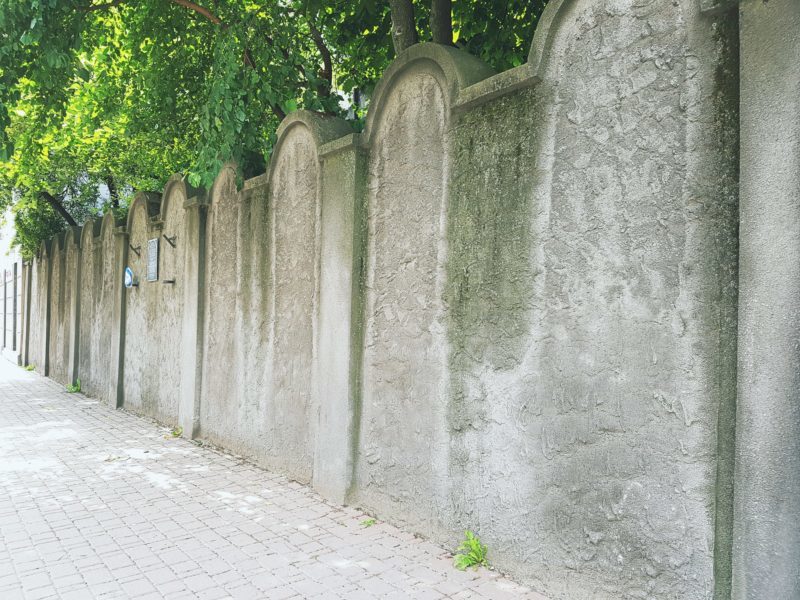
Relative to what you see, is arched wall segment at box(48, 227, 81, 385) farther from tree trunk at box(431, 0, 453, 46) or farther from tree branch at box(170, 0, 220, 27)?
tree trunk at box(431, 0, 453, 46)

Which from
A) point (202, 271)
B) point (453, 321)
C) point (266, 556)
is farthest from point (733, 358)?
point (202, 271)

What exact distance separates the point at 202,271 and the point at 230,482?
9.29ft

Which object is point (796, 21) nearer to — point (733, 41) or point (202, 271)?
point (733, 41)

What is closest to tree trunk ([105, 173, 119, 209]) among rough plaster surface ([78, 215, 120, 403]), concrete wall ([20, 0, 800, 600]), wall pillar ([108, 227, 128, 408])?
rough plaster surface ([78, 215, 120, 403])

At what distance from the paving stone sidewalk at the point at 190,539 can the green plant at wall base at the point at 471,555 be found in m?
0.08

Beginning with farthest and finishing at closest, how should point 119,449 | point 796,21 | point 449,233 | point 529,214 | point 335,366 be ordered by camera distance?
point 119,449, point 335,366, point 449,233, point 529,214, point 796,21

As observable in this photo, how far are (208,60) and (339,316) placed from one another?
5.23m

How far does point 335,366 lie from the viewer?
5086mm

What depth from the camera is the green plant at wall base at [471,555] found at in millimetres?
3766

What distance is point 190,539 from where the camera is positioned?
437 centimetres

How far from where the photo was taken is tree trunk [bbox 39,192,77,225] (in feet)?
51.9

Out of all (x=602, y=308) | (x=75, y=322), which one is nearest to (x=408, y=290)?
(x=602, y=308)

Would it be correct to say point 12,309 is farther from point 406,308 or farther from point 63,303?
point 406,308

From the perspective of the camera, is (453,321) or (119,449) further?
(119,449)
